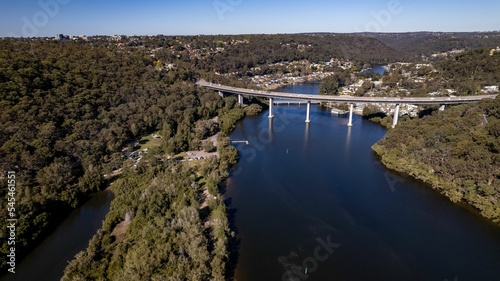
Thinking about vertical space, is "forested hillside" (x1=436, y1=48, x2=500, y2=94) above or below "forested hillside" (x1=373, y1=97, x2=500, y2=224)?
above

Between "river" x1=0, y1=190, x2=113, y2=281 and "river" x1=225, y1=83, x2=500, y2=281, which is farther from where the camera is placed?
"river" x1=225, y1=83, x2=500, y2=281

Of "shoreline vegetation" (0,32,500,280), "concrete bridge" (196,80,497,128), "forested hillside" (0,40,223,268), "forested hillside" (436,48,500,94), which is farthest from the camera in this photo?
"forested hillside" (436,48,500,94)

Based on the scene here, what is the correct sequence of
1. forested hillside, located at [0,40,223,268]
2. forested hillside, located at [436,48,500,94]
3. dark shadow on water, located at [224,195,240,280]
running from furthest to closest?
forested hillside, located at [436,48,500,94]
forested hillside, located at [0,40,223,268]
dark shadow on water, located at [224,195,240,280]

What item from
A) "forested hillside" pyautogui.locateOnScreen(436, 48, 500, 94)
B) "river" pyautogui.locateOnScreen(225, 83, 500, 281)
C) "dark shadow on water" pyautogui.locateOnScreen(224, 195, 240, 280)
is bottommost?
"river" pyautogui.locateOnScreen(225, 83, 500, 281)

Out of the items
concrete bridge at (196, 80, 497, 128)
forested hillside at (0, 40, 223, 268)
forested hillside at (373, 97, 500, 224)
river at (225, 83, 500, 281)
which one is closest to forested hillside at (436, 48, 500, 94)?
concrete bridge at (196, 80, 497, 128)

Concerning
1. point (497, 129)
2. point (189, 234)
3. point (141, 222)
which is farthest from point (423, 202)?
point (141, 222)

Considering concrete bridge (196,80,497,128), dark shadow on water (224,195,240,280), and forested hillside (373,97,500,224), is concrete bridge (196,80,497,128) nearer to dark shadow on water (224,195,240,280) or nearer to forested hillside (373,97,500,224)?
forested hillside (373,97,500,224)

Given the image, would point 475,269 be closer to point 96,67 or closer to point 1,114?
point 1,114
